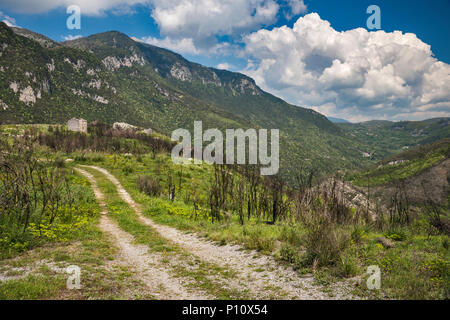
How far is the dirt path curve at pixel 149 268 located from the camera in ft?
17.6

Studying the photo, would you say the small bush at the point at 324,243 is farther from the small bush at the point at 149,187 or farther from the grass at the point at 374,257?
the small bush at the point at 149,187

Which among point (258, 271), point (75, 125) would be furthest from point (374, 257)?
point (75, 125)

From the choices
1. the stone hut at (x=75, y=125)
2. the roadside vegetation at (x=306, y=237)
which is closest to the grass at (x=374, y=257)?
the roadside vegetation at (x=306, y=237)

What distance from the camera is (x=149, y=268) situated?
7.00 metres

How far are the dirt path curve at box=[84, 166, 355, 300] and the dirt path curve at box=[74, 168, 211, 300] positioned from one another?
1398mm

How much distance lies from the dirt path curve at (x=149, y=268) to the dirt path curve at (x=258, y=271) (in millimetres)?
1398

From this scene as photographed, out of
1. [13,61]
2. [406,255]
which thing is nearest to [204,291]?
[406,255]

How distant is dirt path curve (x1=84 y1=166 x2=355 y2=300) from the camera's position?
5078 millimetres

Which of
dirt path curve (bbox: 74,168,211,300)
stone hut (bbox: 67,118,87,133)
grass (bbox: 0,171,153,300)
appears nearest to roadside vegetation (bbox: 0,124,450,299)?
grass (bbox: 0,171,153,300)

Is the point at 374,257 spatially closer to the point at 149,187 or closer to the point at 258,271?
the point at 258,271

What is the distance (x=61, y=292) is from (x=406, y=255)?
28.8 ft

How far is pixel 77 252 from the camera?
24.5 feet

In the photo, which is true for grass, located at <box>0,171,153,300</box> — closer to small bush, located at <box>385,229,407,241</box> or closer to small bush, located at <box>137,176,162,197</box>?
small bush, located at <box>385,229,407,241</box>
